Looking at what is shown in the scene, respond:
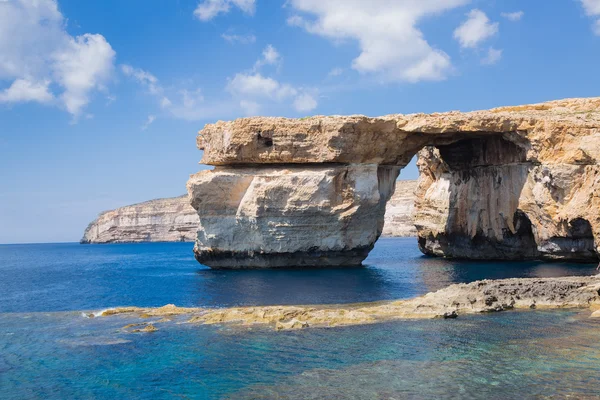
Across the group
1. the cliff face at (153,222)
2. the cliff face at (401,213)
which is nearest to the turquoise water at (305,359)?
the cliff face at (401,213)

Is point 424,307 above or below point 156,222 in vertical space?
below

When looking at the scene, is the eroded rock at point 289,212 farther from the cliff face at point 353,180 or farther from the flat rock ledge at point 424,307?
the flat rock ledge at point 424,307

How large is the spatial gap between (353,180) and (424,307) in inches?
694

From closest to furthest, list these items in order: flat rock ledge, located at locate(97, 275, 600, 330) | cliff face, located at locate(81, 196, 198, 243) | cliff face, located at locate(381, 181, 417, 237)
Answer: flat rock ledge, located at locate(97, 275, 600, 330) < cliff face, located at locate(381, 181, 417, 237) < cliff face, located at locate(81, 196, 198, 243)

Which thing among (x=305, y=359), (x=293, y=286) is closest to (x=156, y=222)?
(x=293, y=286)

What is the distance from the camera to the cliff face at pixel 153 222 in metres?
130

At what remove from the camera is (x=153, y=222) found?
13550cm

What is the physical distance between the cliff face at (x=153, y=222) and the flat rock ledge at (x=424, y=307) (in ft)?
351

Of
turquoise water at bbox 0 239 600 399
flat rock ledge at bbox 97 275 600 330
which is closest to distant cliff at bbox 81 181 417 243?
flat rock ledge at bbox 97 275 600 330

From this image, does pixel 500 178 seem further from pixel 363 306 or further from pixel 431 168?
pixel 363 306

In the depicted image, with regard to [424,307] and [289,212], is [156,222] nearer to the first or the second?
[289,212]

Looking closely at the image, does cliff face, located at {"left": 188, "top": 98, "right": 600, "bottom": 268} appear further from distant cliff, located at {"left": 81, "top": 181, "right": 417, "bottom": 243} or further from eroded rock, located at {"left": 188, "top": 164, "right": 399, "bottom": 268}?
distant cliff, located at {"left": 81, "top": 181, "right": 417, "bottom": 243}

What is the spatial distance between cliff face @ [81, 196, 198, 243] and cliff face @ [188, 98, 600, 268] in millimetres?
89936

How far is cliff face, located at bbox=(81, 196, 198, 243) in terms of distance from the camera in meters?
130
